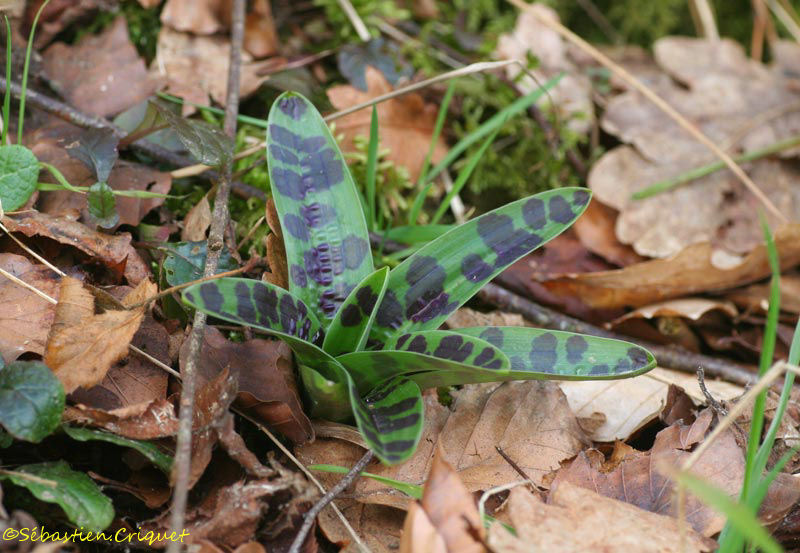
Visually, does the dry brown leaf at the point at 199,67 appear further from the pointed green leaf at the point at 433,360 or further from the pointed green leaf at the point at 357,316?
the pointed green leaf at the point at 433,360

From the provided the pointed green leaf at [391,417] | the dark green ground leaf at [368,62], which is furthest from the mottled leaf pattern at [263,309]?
the dark green ground leaf at [368,62]

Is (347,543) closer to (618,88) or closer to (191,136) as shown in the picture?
(191,136)

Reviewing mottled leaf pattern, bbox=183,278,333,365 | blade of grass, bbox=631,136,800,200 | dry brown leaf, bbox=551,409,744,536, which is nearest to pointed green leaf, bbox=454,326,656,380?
dry brown leaf, bbox=551,409,744,536

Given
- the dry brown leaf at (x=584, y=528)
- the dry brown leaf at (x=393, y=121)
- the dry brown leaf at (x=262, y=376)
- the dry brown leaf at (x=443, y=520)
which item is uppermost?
the dry brown leaf at (x=393, y=121)

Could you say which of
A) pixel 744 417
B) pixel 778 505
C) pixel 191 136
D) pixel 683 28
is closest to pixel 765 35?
pixel 683 28

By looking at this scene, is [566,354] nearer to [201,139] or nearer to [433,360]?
[433,360]
